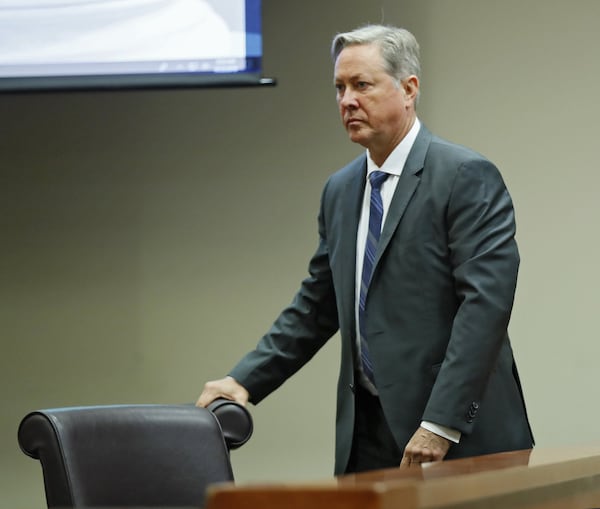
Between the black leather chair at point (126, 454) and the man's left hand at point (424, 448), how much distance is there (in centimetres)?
38

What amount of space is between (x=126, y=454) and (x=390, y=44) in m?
1.13

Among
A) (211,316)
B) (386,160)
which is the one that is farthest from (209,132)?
(386,160)

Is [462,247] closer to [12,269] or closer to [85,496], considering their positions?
[85,496]

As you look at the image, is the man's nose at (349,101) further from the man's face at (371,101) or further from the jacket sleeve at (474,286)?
the jacket sleeve at (474,286)

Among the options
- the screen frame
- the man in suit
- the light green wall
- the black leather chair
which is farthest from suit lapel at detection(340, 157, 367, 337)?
the light green wall

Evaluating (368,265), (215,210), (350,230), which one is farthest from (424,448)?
(215,210)

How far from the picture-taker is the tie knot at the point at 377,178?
100 inches

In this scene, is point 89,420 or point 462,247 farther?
point 462,247

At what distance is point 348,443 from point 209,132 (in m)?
1.59

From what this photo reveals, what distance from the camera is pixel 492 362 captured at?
233 cm

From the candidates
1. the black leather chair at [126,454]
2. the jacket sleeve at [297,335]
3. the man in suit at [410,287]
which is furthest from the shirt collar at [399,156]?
the black leather chair at [126,454]

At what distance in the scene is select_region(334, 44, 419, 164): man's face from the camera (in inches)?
98.7

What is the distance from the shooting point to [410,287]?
2.43 metres

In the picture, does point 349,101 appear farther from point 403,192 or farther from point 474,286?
point 474,286
